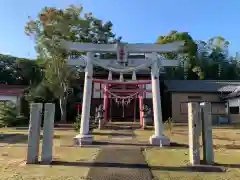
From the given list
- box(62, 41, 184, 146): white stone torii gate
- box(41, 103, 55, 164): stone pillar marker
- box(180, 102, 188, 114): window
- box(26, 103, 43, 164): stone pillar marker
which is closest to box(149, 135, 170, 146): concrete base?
box(62, 41, 184, 146): white stone torii gate

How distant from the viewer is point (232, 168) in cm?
578

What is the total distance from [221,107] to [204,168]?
2061 cm

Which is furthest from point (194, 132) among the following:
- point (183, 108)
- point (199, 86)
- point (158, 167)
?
point (199, 86)

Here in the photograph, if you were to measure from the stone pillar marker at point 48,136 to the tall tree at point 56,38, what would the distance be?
1666cm

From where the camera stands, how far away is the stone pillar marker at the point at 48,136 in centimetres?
617

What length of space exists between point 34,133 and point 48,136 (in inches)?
13.2

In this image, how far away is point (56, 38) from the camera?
23.7 meters

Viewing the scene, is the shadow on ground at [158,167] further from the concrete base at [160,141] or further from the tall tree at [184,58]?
the tall tree at [184,58]

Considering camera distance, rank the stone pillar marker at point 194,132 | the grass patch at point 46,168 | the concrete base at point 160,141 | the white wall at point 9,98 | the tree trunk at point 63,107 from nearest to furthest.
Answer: the grass patch at point 46,168
the stone pillar marker at point 194,132
the concrete base at point 160,141
the tree trunk at point 63,107
the white wall at point 9,98

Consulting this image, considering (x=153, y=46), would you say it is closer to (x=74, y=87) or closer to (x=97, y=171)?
(x=97, y=171)

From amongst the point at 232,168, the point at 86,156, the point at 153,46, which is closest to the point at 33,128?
the point at 86,156

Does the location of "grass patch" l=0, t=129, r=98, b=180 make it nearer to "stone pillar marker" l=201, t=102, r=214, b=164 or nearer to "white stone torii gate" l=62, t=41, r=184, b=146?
"white stone torii gate" l=62, t=41, r=184, b=146

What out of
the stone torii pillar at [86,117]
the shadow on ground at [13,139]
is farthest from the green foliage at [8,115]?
the stone torii pillar at [86,117]

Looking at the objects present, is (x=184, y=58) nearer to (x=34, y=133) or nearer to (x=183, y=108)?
(x=183, y=108)
